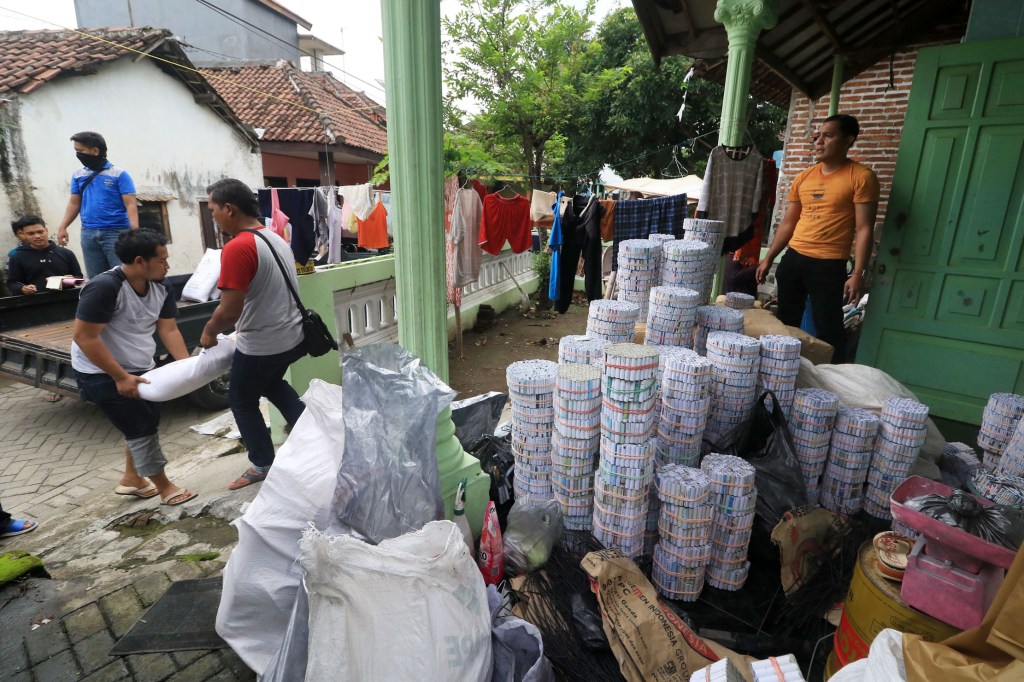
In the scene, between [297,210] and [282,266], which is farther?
[297,210]

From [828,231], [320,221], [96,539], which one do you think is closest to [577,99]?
[320,221]

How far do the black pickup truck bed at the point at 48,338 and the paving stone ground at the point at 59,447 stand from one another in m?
0.56

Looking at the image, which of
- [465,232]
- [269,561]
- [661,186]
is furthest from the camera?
[661,186]

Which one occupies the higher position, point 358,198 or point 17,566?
point 358,198

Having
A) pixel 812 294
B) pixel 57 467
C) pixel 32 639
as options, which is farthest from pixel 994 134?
pixel 57 467

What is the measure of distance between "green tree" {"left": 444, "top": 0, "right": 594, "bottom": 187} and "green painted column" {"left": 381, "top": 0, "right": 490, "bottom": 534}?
38.4ft

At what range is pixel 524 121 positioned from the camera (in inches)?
533

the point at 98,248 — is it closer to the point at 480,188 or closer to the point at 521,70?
the point at 480,188

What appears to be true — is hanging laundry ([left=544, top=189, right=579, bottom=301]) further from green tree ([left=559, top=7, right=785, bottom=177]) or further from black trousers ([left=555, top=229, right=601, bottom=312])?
green tree ([left=559, top=7, right=785, bottom=177])

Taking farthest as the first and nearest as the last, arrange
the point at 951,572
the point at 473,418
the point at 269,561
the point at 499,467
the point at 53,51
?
1. the point at 53,51
2. the point at 473,418
3. the point at 499,467
4. the point at 269,561
5. the point at 951,572

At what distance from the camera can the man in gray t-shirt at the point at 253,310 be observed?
9.53 feet

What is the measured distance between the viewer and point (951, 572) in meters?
1.49

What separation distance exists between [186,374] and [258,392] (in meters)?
0.43

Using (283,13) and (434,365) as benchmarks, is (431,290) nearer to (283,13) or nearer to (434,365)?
(434,365)
